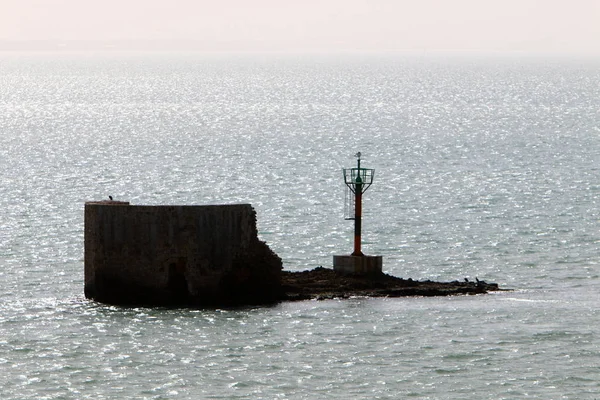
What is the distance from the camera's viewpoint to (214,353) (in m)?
28.4

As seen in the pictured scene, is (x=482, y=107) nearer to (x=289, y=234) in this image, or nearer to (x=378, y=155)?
(x=378, y=155)

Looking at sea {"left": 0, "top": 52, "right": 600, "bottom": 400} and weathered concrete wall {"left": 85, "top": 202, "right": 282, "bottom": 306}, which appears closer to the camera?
sea {"left": 0, "top": 52, "right": 600, "bottom": 400}

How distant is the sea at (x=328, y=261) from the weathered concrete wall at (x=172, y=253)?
1.27ft

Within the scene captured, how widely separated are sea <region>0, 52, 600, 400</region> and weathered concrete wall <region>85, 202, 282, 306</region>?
387mm

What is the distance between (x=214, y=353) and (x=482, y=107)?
101772mm

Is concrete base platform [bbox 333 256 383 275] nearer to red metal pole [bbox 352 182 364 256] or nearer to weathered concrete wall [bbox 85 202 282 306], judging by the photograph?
red metal pole [bbox 352 182 364 256]

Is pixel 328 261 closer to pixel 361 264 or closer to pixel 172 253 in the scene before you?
pixel 361 264

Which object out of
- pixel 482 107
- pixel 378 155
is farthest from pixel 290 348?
pixel 482 107

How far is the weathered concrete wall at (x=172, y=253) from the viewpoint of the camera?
29.7 metres

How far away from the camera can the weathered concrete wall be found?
29734 millimetres

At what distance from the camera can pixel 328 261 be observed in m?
39.1

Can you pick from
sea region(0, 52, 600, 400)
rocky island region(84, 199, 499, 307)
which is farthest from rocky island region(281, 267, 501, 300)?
rocky island region(84, 199, 499, 307)

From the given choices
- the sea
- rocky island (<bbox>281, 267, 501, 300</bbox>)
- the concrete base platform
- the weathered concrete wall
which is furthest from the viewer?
the concrete base platform

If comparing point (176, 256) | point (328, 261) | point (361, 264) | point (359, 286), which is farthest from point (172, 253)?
point (328, 261)
